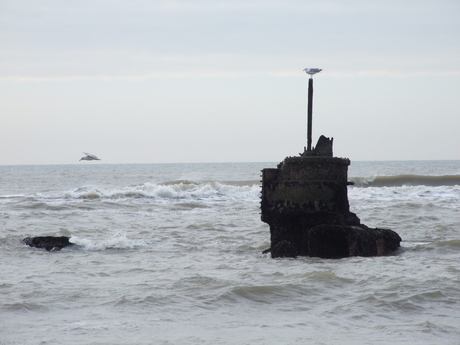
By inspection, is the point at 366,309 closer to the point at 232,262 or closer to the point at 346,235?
the point at 346,235

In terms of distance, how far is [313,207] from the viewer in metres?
8.22

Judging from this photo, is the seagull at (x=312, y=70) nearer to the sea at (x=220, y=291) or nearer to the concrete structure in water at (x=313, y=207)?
the concrete structure in water at (x=313, y=207)

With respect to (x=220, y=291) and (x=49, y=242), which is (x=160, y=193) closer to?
(x=49, y=242)

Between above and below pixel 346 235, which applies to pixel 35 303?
below

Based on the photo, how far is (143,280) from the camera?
766cm

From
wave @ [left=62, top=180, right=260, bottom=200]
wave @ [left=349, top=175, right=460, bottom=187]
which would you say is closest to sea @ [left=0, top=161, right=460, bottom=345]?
wave @ [left=62, top=180, right=260, bottom=200]

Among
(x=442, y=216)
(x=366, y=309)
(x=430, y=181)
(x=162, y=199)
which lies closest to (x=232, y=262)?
(x=366, y=309)

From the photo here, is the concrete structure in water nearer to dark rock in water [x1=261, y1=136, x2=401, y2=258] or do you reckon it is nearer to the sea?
dark rock in water [x1=261, y1=136, x2=401, y2=258]

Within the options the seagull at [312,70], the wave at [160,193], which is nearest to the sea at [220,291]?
the seagull at [312,70]

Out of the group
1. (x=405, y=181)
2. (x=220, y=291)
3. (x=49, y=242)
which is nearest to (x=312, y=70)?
(x=220, y=291)

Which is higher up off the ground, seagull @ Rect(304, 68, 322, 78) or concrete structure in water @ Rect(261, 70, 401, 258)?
seagull @ Rect(304, 68, 322, 78)

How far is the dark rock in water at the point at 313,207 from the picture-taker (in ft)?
26.8

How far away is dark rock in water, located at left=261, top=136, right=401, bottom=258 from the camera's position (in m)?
8.16

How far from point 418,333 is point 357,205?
47.6 ft
